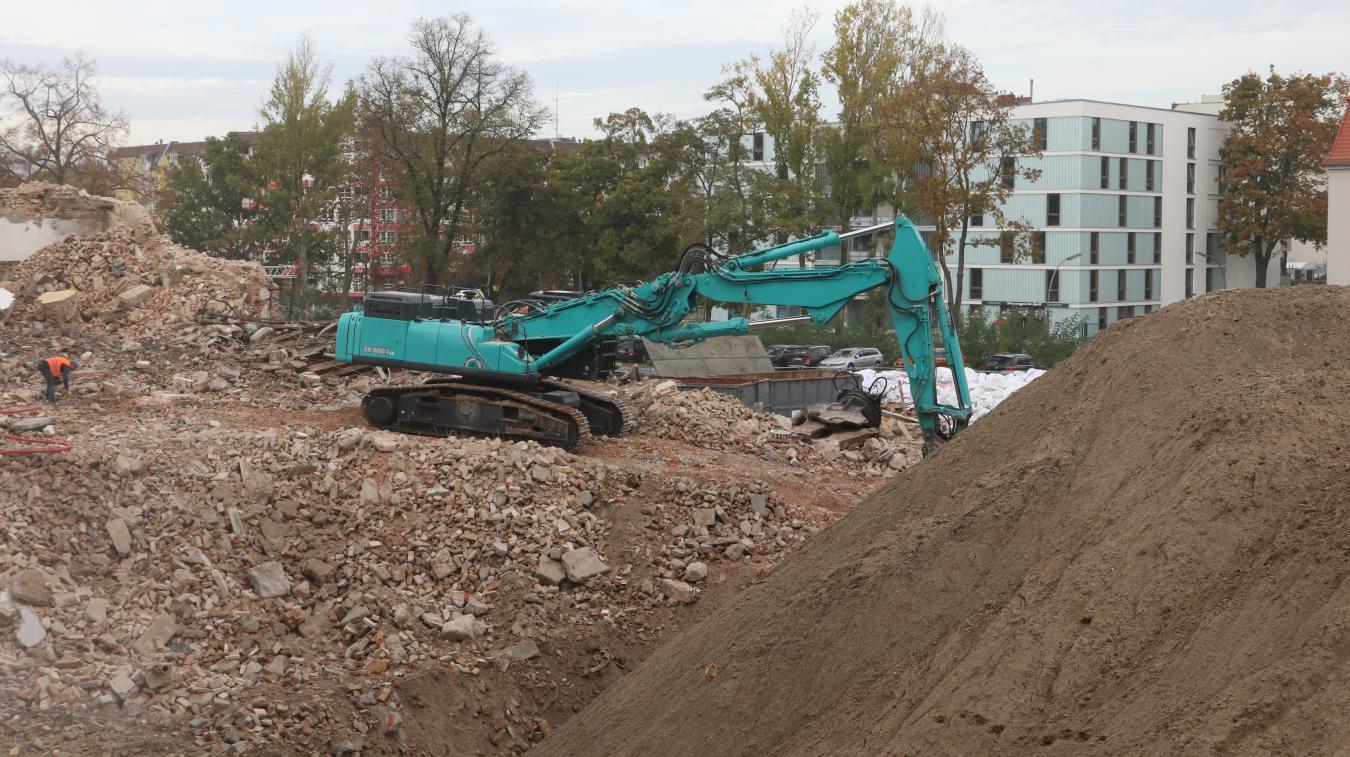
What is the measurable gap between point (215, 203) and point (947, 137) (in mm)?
29281

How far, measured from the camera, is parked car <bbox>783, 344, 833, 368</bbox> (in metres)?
34.5

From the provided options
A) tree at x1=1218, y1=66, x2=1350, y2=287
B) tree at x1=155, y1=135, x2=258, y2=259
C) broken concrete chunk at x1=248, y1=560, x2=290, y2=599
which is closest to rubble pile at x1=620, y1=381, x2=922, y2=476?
broken concrete chunk at x1=248, y1=560, x2=290, y2=599

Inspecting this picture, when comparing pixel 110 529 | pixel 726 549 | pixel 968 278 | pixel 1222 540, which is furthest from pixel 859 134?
pixel 1222 540

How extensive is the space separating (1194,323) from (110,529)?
9.35 meters

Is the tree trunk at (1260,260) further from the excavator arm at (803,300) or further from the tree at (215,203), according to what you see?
the excavator arm at (803,300)

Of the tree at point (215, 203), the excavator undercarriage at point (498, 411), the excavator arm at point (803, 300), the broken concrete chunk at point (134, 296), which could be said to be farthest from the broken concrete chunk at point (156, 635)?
the tree at point (215, 203)

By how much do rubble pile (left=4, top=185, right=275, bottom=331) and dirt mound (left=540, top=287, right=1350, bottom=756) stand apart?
54.2ft

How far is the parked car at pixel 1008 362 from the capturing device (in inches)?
1291

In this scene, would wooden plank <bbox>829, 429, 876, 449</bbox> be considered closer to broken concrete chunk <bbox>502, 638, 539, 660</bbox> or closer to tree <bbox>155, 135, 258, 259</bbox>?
broken concrete chunk <bbox>502, 638, 539, 660</bbox>

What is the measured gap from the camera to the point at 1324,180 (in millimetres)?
46375

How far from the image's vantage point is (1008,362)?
33.2 meters

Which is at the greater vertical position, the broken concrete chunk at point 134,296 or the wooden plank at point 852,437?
the broken concrete chunk at point 134,296

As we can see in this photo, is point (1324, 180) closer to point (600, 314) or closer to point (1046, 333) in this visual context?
point (1046, 333)

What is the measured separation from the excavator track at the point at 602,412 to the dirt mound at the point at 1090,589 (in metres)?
7.05
